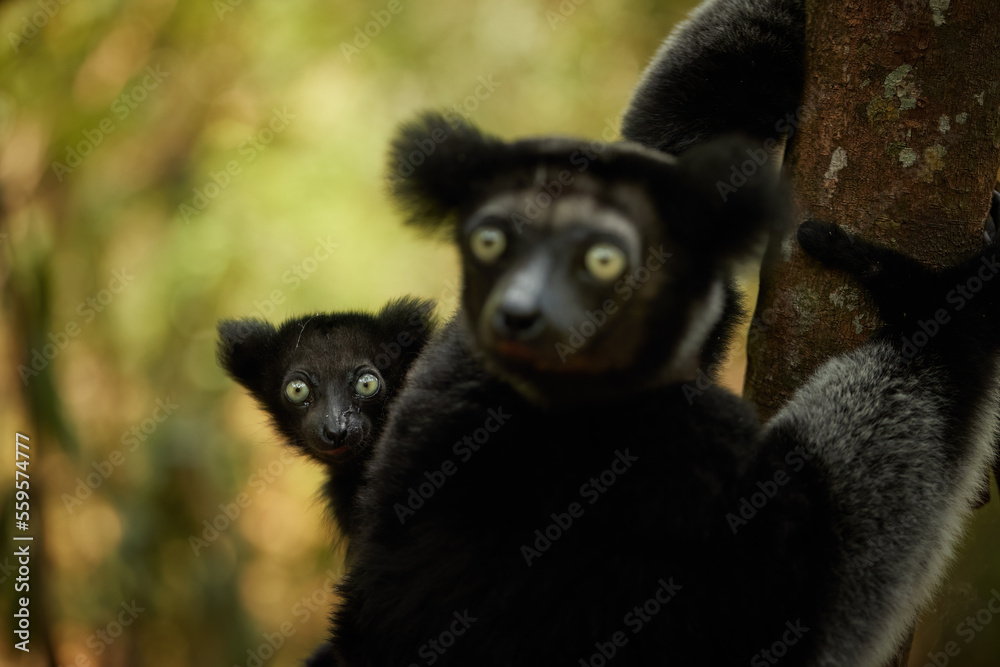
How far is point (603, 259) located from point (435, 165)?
0.68 m

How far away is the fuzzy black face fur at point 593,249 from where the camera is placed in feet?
7.87

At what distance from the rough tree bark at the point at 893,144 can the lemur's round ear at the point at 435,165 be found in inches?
48.0

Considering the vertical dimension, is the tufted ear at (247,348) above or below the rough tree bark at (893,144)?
below

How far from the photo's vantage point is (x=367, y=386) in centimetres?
473

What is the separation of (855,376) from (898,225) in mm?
545

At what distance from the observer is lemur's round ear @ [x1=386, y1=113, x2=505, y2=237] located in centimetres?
272

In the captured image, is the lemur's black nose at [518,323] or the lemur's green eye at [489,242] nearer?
the lemur's black nose at [518,323]

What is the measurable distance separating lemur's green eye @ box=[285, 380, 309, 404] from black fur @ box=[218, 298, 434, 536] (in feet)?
0.08

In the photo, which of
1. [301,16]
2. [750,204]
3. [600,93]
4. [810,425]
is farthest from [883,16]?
[301,16]

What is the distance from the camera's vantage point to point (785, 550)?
2.70 m

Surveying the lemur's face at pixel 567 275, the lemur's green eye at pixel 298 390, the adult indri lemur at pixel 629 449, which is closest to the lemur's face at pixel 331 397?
the lemur's green eye at pixel 298 390

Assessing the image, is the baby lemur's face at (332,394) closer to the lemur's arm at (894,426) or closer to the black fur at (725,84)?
the black fur at (725,84)

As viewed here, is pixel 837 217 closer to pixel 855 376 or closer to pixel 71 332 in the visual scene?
pixel 855 376

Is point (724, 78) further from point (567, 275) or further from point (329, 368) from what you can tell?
point (329, 368)
